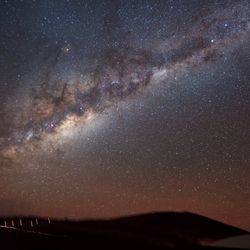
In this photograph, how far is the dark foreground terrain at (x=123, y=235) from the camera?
10.4m

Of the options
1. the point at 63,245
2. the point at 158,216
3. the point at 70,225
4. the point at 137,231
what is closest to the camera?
the point at 63,245

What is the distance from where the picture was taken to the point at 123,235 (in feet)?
35.9

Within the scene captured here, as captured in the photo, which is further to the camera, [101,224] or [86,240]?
[101,224]

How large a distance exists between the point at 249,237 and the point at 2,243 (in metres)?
6.48

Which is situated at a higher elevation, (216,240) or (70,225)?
(70,225)

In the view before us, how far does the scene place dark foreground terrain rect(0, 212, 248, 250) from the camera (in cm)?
1042

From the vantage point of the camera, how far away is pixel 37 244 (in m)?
11.4

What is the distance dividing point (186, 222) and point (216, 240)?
2.43m

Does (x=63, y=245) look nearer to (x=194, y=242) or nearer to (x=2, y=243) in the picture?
(x=2, y=243)

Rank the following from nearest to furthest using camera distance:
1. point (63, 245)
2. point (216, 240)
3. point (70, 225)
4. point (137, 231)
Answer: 1. point (63, 245)
2. point (216, 240)
3. point (137, 231)
4. point (70, 225)

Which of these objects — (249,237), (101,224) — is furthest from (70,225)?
(249,237)

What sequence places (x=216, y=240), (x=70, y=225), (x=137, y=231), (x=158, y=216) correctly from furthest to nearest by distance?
1. (x=158, y=216)
2. (x=70, y=225)
3. (x=137, y=231)
4. (x=216, y=240)

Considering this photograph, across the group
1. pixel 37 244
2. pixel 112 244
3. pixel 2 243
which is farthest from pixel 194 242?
pixel 2 243

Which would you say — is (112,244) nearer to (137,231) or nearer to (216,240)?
(137,231)
